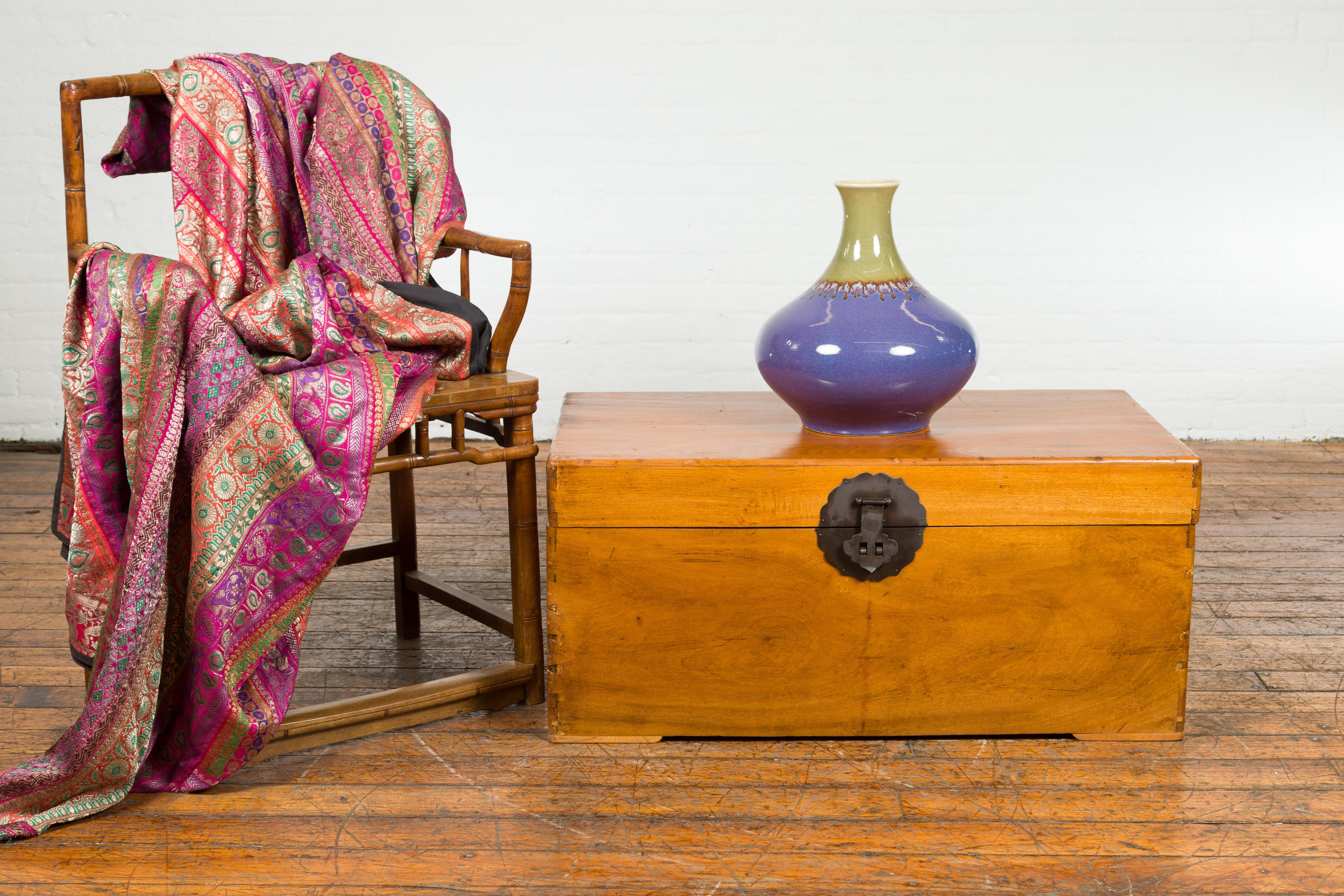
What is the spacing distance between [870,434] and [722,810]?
1.95 feet

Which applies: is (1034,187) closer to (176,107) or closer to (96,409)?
(176,107)

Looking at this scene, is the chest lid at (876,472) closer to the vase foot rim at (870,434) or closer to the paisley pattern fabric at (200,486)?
the vase foot rim at (870,434)

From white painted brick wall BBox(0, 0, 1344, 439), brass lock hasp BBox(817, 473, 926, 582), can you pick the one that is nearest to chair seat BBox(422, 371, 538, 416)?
brass lock hasp BBox(817, 473, 926, 582)

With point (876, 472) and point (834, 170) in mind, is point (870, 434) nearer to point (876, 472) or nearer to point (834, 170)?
point (876, 472)

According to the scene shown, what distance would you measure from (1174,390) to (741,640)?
2.67m

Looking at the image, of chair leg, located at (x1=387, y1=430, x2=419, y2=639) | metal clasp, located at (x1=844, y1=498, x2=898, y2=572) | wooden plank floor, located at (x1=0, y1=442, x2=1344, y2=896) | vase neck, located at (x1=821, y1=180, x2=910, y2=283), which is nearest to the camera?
wooden plank floor, located at (x1=0, y1=442, x2=1344, y2=896)

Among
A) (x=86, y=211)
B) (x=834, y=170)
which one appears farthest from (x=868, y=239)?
(x=834, y=170)

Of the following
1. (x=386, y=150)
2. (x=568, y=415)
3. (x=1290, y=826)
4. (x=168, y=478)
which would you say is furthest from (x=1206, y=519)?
(x=168, y=478)

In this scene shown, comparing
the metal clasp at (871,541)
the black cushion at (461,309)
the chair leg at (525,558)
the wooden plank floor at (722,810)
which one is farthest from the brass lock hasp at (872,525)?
the black cushion at (461,309)

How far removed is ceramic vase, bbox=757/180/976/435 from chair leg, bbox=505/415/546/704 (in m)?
0.38

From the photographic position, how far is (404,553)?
7.95 feet

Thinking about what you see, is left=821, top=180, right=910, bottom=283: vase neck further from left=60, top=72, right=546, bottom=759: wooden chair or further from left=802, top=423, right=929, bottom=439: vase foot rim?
left=60, top=72, right=546, bottom=759: wooden chair

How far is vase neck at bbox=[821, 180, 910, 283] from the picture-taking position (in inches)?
76.0

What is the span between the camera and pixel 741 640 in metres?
1.89
